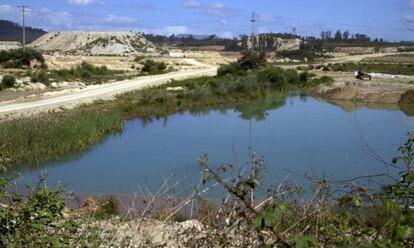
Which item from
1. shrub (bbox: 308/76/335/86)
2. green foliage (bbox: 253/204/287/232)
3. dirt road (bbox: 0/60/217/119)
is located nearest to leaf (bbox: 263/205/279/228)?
green foliage (bbox: 253/204/287/232)

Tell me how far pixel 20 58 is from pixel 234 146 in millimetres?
45134

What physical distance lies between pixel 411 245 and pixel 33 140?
717 inches

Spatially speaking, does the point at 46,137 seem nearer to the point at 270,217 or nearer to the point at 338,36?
the point at 270,217

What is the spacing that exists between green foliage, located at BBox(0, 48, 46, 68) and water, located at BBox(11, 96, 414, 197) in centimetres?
3077

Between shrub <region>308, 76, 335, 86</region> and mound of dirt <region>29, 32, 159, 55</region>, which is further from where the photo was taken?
mound of dirt <region>29, 32, 159, 55</region>

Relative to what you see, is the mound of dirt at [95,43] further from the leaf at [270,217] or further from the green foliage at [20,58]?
the leaf at [270,217]

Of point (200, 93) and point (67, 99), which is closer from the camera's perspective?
point (67, 99)

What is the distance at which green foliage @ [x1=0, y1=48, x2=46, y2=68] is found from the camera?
196 ft

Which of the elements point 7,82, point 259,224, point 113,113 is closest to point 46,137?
point 113,113

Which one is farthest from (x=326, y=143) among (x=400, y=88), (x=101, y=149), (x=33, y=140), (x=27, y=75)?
(x=27, y=75)

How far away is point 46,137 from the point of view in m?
19.9

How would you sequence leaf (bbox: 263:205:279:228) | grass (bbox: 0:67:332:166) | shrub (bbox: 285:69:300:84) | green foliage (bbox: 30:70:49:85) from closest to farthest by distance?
leaf (bbox: 263:205:279:228) < grass (bbox: 0:67:332:166) < green foliage (bbox: 30:70:49:85) < shrub (bbox: 285:69:300:84)

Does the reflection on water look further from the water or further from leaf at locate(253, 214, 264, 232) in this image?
leaf at locate(253, 214, 264, 232)

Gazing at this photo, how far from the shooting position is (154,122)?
30.1m
